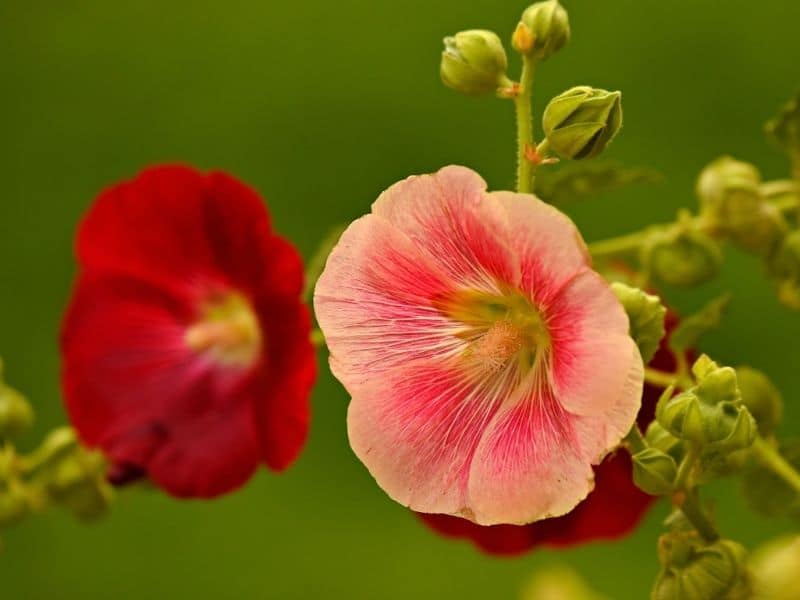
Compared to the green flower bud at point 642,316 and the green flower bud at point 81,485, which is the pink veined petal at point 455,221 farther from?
the green flower bud at point 81,485

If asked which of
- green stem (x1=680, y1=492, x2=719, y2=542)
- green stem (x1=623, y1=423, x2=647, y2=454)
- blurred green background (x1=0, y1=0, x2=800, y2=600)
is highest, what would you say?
green stem (x1=623, y1=423, x2=647, y2=454)

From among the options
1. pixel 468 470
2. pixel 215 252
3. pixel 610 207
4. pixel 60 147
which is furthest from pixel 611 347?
pixel 60 147

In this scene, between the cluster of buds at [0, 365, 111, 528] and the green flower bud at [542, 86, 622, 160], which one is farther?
the cluster of buds at [0, 365, 111, 528]

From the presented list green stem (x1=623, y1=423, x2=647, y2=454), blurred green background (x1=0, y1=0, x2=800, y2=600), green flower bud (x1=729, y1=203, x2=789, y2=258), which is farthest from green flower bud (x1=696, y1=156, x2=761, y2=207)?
blurred green background (x1=0, y1=0, x2=800, y2=600)

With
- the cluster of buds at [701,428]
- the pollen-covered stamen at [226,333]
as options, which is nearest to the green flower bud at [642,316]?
the cluster of buds at [701,428]

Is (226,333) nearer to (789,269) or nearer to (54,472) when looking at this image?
(54,472)

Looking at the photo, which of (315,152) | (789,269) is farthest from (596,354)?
(315,152)

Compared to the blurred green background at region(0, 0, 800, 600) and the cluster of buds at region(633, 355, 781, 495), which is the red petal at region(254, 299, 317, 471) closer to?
the cluster of buds at region(633, 355, 781, 495)

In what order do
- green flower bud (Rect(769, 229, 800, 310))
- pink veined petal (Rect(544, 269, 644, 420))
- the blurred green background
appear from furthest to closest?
the blurred green background → green flower bud (Rect(769, 229, 800, 310)) → pink veined petal (Rect(544, 269, 644, 420))
